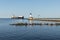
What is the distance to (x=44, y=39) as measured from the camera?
43.9 m

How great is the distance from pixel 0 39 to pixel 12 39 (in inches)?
136

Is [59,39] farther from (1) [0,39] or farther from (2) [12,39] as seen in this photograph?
(1) [0,39]

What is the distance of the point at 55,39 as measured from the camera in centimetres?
4422

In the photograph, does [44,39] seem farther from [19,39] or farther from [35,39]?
[19,39]

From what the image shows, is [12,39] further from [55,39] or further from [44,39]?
[55,39]

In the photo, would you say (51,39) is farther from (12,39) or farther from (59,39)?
(12,39)

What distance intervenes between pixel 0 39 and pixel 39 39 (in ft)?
37.4

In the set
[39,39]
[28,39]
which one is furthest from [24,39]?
[39,39]

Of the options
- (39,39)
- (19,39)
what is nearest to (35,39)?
(39,39)

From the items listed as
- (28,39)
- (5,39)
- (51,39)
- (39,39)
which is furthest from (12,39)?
(51,39)

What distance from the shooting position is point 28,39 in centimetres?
4344

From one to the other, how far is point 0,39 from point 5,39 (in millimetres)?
1445

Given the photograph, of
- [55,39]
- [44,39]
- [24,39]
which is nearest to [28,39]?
[24,39]

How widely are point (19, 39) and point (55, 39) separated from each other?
34.9 feet
